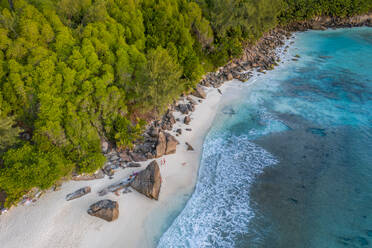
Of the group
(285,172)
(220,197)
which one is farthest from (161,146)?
(285,172)

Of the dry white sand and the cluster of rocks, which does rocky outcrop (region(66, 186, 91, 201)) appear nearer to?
the cluster of rocks

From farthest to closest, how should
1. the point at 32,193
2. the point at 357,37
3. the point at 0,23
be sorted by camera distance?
the point at 357,37, the point at 0,23, the point at 32,193

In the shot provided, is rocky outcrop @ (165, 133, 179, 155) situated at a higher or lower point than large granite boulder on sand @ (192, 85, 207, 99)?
lower

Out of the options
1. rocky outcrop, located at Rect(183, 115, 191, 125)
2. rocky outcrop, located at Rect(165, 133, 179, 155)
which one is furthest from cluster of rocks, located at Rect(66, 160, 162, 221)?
rocky outcrop, located at Rect(183, 115, 191, 125)

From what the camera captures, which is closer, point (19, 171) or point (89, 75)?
point (19, 171)

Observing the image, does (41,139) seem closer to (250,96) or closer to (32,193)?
(32,193)

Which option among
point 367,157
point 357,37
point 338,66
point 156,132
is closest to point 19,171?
point 156,132

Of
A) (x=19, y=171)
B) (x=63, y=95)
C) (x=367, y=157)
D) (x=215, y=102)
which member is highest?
(x=63, y=95)

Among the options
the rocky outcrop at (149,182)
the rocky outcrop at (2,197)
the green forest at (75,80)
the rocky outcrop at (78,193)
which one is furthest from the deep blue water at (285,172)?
the rocky outcrop at (2,197)
